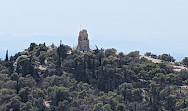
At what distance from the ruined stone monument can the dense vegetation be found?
3.63m

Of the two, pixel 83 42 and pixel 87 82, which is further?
pixel 83 42

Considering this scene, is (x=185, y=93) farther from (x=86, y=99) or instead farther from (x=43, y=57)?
(x=43, y=57)

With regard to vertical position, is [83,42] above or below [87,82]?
above

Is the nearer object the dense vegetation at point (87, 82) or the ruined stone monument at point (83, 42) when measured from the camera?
the dense vegetation at point (87, 82)

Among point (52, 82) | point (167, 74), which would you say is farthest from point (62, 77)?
point (167, 74)

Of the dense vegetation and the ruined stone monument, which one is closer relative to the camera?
the dense vegetation

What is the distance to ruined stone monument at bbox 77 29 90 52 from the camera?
14525 centimetres

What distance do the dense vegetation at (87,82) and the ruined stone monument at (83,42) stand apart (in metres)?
3.63

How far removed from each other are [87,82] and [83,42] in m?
14.1

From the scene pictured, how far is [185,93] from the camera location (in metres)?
126

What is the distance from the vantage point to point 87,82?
13438 cm

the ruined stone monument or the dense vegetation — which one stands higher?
the ruined stone monument

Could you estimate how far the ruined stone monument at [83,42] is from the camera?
145250 millimetres

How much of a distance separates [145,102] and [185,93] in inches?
332
